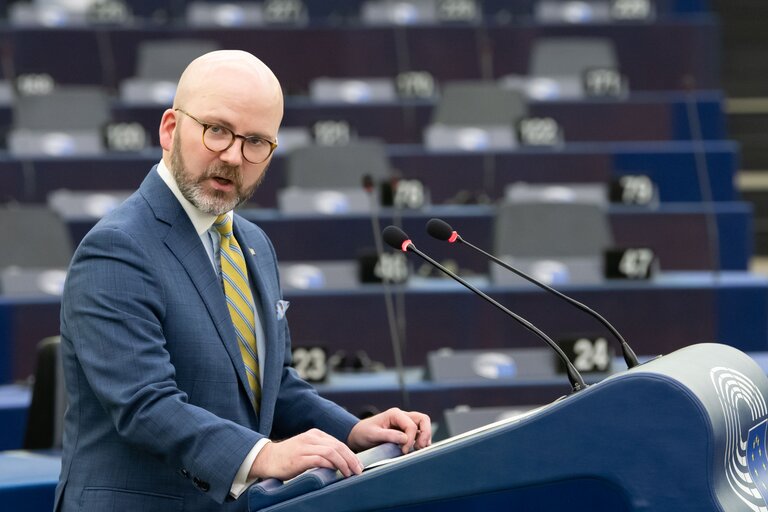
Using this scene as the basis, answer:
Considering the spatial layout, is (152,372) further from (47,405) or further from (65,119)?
(65,119)

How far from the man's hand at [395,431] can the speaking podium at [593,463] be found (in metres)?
0.25

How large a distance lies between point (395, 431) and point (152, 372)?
1.18 feet

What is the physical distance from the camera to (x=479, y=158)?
220 inches

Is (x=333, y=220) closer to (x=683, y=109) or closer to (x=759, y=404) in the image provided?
(x=683, y=109)

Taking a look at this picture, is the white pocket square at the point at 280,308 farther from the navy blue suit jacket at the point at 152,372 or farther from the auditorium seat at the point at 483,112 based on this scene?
the auditorium seat at the point at 483,112

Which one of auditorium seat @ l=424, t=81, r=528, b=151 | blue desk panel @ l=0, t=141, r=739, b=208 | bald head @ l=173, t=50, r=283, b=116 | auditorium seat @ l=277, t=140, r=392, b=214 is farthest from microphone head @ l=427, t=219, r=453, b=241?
auditorium seat @ l=424, t=81, r=528, b=151

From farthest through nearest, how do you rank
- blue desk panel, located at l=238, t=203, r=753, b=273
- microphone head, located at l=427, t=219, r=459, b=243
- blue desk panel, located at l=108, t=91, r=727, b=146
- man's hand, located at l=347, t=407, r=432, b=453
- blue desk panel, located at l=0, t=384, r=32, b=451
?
blue desk panel, located at l=108, t=91, r=727, b=146, blue desk panel, located at l=238, t=203, r=753, b=273, blue desk panel, located at l=0, t=384, r=32, b=451, microphone head, located at l=427, t=219, r=459, b=243, man's hand, located at l=347, t=407, r=432, b=453

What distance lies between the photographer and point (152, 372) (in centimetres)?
153

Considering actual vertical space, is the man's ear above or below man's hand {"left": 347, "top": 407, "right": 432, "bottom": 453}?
above

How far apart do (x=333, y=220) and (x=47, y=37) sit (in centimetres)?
240

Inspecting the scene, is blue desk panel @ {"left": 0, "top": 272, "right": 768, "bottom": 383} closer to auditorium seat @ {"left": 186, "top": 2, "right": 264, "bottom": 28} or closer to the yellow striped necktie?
the yellow striped necktie

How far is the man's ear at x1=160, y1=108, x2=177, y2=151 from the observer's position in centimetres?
167

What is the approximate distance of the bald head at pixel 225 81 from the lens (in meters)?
1.61

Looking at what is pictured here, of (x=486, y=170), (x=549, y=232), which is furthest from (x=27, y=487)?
(x=486, y=170)
